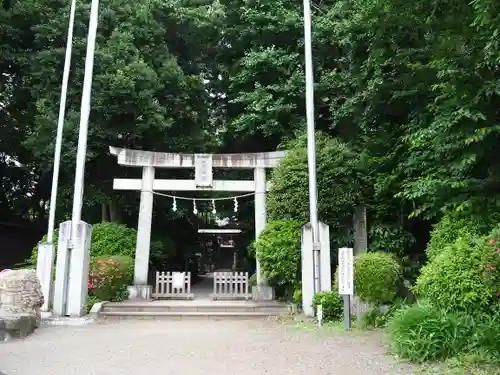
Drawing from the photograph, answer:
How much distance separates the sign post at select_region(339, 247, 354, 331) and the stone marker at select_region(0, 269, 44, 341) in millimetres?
6185

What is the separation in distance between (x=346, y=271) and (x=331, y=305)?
1409 mm

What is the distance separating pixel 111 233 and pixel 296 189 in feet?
20.5

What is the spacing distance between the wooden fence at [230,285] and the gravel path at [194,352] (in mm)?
4474

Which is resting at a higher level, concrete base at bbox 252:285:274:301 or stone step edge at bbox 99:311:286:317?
concrete base at bbox 252:285:274:301

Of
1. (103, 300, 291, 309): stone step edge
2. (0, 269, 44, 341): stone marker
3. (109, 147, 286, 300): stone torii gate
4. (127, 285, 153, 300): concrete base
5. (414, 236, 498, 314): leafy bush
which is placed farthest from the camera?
(109, 147, 286, 300): stone torii gate

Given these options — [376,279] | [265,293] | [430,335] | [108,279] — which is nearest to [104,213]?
[108,279]

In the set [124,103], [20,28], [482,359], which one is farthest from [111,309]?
[20,28]

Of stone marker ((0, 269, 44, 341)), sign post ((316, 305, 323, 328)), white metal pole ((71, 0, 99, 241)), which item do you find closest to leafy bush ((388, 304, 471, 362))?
sign post ((316, 305, 323, 328))

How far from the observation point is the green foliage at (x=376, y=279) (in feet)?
29.9

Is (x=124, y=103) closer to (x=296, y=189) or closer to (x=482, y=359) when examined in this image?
(x=296, y=189)

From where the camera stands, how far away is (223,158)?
1441cm

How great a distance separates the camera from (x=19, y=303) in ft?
29.5

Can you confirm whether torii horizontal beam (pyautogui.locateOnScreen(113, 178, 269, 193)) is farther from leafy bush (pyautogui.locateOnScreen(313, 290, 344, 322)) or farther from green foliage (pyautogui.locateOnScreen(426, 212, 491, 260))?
green foliage (pyautogui.locateOnScreen(426, 212, 491, 260))

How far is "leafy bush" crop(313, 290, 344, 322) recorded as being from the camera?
10.2m
